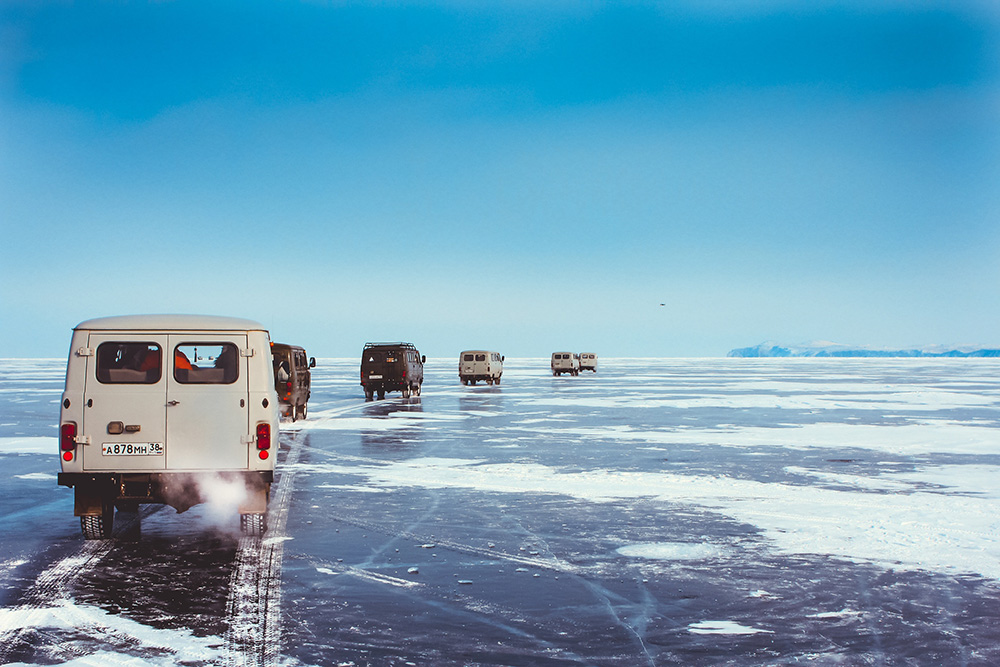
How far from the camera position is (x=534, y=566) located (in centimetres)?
817

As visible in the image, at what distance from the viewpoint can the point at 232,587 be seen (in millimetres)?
7363

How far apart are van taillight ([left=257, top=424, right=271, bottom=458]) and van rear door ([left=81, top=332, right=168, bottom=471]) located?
961mm

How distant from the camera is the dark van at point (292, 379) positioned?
24922mm

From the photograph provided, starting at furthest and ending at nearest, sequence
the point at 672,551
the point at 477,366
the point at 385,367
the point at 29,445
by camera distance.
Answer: the point at 477,366
the point at 385,367
the point at 29,445
the point at 672,551

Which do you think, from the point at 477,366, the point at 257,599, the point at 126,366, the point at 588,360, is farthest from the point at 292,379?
the point at 588,360

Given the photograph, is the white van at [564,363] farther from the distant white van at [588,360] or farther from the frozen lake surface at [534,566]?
the frozen lake surface at [534,566]

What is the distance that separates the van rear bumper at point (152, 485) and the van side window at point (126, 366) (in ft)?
3.26

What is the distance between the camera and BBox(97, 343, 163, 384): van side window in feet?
30.1

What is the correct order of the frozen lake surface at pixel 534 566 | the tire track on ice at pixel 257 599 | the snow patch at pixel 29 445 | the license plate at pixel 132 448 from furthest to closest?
the snow patch at pixel 29 445 → the license plate at pixel 132 448 → the frozen lake surface at pixel 534 566 → the tire track on ice at pixel 257 599

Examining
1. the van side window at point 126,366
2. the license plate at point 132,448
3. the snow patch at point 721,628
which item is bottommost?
the snow patch at point 721,628

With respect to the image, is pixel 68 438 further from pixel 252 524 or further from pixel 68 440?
pixel 252 524

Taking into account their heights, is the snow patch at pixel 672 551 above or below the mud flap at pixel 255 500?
below

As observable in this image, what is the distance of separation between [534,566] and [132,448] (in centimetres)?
431

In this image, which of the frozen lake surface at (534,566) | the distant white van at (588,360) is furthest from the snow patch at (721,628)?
the distant white van at (588,360)
